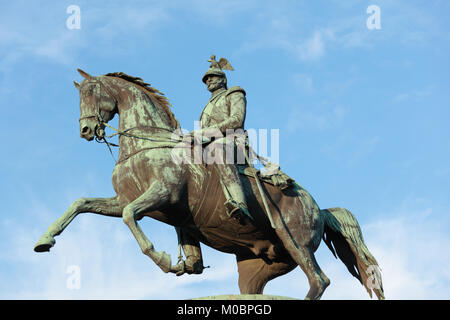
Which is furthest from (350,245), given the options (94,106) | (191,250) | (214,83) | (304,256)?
(94,106)

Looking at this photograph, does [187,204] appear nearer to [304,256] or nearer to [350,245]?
[304,256]

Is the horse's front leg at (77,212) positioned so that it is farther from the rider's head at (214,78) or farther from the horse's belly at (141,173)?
the rider's head at (214,78)

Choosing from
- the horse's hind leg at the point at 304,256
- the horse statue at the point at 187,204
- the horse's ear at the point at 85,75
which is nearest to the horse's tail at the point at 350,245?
the horse statue at the point at 187,204

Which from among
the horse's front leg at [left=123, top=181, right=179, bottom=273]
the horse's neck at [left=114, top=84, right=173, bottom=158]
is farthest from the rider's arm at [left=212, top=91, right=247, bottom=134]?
the horse's front leg at [left=123, top=181, right=179, bottom=273]

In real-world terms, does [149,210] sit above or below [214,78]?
below

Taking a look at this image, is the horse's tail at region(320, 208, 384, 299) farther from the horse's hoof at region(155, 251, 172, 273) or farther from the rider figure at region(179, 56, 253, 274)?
the horse's hoof at region(155, 251, 172, 273)

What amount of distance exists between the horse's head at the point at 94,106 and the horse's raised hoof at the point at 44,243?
1893 mm

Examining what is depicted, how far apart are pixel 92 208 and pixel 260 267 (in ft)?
10.4

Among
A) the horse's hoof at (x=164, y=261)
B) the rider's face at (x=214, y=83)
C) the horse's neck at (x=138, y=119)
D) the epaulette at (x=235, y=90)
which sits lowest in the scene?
the horse's hoof at (x=164, y=261)

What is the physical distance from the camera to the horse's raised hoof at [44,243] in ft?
42.3

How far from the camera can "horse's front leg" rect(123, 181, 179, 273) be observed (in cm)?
1288

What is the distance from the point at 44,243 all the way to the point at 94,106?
2.51 metres

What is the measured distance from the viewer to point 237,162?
14.3m

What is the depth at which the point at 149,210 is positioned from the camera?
13242 millimetres
